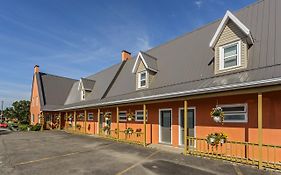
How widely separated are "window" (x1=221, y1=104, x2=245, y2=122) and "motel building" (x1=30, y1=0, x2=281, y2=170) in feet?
0.15

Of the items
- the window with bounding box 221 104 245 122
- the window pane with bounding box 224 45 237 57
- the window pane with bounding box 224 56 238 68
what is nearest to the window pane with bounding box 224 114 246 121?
the window with bounding box 221 104 245 122

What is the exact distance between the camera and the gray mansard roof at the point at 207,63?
978 cm

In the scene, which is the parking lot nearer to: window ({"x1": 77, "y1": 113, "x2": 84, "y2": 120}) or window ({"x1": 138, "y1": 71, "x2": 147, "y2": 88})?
window ({"x1": 138, "y1": 71, "x2": 147, "y2": 88})

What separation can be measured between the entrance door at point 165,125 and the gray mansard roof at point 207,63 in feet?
5.22

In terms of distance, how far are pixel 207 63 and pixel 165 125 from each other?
4.80 m

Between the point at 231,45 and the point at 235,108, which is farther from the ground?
the point at 231,45

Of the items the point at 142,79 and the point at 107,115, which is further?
the point at 107,115

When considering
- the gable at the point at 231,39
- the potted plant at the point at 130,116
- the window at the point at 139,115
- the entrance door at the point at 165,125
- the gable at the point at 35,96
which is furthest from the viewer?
the gable at the point at 35,96

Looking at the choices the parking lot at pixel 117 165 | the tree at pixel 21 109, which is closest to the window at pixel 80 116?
the parking lot at pixel 117 165

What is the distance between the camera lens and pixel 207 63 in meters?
13.3

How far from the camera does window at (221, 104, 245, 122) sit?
10.3 meters

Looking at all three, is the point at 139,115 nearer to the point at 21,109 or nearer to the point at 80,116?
the point at 80,116

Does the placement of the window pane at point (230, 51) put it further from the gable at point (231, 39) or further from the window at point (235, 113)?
the window at point (235, 113)

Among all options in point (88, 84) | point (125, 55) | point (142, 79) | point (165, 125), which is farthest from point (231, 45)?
point (88, 84)
